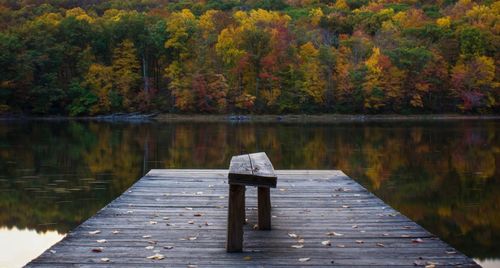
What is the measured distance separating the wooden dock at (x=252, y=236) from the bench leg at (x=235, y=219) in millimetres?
93

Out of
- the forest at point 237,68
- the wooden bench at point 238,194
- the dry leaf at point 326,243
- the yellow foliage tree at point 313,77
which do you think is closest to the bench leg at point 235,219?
the wooden bench at point 238,194

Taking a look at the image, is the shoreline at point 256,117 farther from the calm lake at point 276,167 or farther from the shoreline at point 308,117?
the calm lake at point 276,167

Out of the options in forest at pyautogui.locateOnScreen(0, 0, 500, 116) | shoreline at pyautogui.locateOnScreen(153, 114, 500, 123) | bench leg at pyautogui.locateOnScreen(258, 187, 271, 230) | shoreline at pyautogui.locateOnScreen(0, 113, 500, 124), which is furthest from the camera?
forest at pyautogui.locateOnScreen(0, 0, 500, 116)

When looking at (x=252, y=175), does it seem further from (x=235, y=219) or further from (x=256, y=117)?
(x=256, y=117)

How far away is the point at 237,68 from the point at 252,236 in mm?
50923

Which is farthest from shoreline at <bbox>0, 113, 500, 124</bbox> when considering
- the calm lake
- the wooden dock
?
the wooden dock

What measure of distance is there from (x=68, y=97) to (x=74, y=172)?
39.8m

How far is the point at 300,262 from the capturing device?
210 inches

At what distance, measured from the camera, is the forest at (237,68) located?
54.1 metres

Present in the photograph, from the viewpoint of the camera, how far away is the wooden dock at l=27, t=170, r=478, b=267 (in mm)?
5379

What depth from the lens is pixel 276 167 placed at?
17484 mm

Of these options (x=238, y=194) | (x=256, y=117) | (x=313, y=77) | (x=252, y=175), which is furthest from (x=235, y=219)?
(x=313, y=77)

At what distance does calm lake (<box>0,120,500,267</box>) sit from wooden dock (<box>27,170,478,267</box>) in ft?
5.99

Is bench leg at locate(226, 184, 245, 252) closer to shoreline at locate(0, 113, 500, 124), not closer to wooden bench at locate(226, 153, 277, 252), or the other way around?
wooden bench at locate(226, 153, 277, 252)
